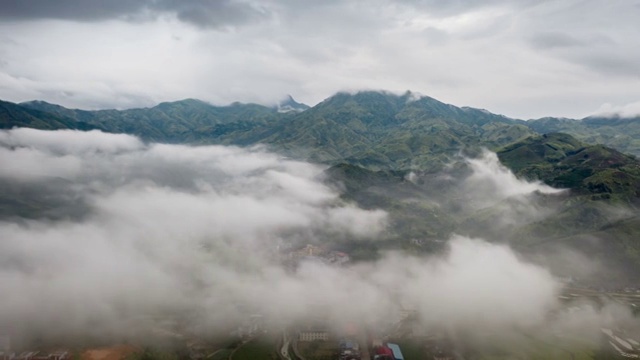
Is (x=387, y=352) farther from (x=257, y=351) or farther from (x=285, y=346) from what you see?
(x=257, y=351)

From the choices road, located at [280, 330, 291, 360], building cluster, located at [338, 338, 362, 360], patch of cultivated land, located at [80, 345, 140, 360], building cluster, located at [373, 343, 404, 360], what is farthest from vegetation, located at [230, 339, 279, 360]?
building cluster, located at [373, 343, 404, 360]

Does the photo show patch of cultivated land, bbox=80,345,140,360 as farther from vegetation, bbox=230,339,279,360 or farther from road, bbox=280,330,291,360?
road, bbox=280,330,291,360

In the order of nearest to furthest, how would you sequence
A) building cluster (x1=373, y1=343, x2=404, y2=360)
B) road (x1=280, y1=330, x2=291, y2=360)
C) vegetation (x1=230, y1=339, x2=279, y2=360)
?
building cluster (x1=373, y1=343, x2=404, y2=360) → vegetation (x1=230, y1=339, x2=279, y2=360) → road (x1=280, y1=330, x2=291, y2=360)

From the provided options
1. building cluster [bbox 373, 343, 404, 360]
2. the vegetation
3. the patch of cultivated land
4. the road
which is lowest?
the vegetation

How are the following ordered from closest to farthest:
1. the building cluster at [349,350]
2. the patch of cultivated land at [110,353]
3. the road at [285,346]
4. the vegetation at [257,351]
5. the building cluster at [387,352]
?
the patch of cultivated land at [110,353] → the building cluster at [387,352] → the building cluster at [349,350] → the vegetation at [257,351] → the road at [285,346]

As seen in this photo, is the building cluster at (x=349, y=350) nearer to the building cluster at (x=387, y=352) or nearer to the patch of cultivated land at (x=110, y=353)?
the building cluster at (x=387, y=352)

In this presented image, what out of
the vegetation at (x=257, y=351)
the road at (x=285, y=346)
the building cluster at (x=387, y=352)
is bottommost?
the vegetation at (x=257, y=351)

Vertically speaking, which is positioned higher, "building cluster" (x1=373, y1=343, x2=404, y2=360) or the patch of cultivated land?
"building cluster" (x1=373, y1=343, x2=404, y2=360)

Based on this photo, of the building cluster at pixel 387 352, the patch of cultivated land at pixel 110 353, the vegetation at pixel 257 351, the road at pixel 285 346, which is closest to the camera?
the patch of cultivated land at pixel 110 353

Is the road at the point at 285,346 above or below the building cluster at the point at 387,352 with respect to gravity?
below

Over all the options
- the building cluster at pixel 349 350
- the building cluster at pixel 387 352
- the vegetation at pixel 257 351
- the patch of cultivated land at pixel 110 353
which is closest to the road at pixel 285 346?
the vegetation at pixel 257 351

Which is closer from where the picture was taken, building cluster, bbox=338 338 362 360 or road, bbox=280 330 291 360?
building cluster, bbox=338 338 362 360
